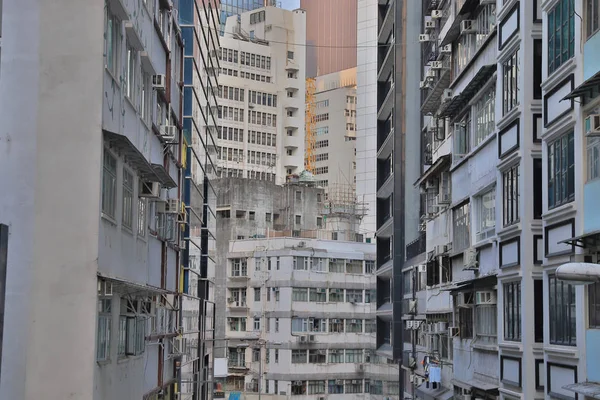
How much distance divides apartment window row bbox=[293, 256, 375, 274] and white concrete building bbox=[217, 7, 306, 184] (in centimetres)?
3453

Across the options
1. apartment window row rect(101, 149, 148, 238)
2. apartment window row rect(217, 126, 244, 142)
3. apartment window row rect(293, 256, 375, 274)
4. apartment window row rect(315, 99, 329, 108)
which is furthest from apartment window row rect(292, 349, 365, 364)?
apartment window row rect(315, 99, 329, 108)

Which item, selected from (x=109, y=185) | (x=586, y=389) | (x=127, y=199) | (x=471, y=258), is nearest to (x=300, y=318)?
(x=471, y=258)

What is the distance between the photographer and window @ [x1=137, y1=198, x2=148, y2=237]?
80.4 feet

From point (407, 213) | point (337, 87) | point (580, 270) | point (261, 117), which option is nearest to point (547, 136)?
point (580, 270)

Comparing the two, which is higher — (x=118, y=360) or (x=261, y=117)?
(x=261, y=117)

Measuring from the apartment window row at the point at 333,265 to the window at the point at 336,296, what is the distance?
4.71 feet

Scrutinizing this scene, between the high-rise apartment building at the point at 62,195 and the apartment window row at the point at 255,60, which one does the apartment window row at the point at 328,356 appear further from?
the high-rise apartment building at the point at 62,195

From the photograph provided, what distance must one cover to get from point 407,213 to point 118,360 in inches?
1006

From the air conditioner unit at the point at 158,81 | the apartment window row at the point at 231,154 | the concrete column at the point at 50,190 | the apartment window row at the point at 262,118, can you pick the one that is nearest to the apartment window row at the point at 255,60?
the apartment window row at the point at 262,118

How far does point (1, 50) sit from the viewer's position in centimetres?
1823

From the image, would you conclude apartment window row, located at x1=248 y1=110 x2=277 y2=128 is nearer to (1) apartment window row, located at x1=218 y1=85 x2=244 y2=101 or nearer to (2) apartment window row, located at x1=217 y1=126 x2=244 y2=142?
(2) apartment window row, located at x1=217 y1=126 x2=244 y2=142

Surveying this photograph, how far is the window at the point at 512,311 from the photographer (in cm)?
2302

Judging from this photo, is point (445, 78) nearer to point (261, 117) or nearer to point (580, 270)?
point (580, 270)

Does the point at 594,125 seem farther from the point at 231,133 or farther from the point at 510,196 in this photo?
the point at 231,133
